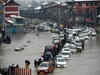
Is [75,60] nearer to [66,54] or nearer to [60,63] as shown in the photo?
[66,54]

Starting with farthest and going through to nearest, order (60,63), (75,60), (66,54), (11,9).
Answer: (11,9)
(66,54)
(75,60)
(60,63)

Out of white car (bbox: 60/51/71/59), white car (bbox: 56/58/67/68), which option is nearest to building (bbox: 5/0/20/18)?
white car (bbox: 60/51/71/59)

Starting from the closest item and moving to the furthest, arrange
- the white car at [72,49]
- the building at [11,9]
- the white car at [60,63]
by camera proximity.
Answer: the white car at [60,63], the white car at [72,49], the building at [11,9]

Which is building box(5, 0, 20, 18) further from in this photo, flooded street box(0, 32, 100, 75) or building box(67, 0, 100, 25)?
flooded street box(0, 32, 100, 75)

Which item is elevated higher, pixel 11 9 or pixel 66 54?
pixel 11 9

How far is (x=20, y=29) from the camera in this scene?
77.2 feet

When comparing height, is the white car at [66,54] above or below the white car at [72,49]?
above

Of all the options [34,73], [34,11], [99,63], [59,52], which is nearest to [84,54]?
[59,52]

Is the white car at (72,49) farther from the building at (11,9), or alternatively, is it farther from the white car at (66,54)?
the building at (11,9)

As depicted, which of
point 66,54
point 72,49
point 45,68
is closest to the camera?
point 45,68

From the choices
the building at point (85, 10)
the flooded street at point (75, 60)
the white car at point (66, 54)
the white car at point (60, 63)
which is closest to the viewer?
the flooded street at point (75, 60)

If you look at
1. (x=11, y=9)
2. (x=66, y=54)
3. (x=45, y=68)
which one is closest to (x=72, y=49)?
(x=66, y=54)

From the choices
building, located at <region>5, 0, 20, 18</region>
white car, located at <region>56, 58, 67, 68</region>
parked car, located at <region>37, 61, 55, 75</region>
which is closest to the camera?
parked car, located at <region>37, 61, 55, 75</region>

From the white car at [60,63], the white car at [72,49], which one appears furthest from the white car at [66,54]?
the white car at [60,63]
